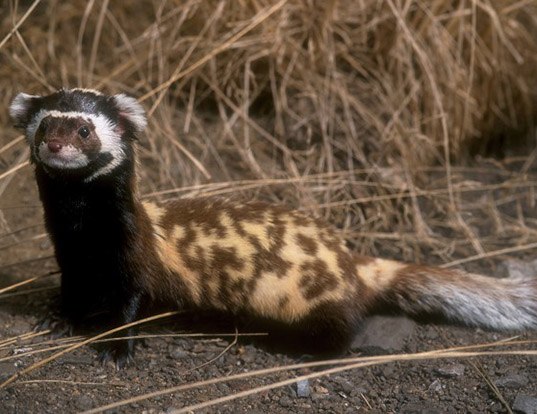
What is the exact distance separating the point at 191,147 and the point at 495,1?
6.98 feet

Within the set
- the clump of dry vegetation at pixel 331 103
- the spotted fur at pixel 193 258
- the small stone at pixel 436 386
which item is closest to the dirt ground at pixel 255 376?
the small stone at pixel 436 386

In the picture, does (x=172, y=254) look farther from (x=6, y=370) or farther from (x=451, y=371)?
(x=451, y=371)

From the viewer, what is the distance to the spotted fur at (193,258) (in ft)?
9.71

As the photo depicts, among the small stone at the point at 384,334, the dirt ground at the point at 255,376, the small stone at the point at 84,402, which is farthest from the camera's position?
the small stone at the point at 384,334

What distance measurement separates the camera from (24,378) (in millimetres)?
2895

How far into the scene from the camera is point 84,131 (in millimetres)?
2889

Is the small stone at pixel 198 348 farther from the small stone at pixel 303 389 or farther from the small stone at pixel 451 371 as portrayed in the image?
the small stone at pixel 451 371

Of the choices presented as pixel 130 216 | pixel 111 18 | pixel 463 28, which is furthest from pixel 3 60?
pixel 463 28

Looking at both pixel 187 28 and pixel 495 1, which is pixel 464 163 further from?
pixel 187 28

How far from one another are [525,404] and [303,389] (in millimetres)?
808

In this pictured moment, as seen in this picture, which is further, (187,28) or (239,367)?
(187,28)

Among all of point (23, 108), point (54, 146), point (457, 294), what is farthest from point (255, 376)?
point (23, 108)

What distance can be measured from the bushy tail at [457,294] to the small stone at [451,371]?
34 cm

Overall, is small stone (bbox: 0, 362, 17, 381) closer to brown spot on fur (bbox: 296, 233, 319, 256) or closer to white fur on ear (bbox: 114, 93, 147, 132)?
white fur on ear (bbox: 114, 93, 147, 132)
